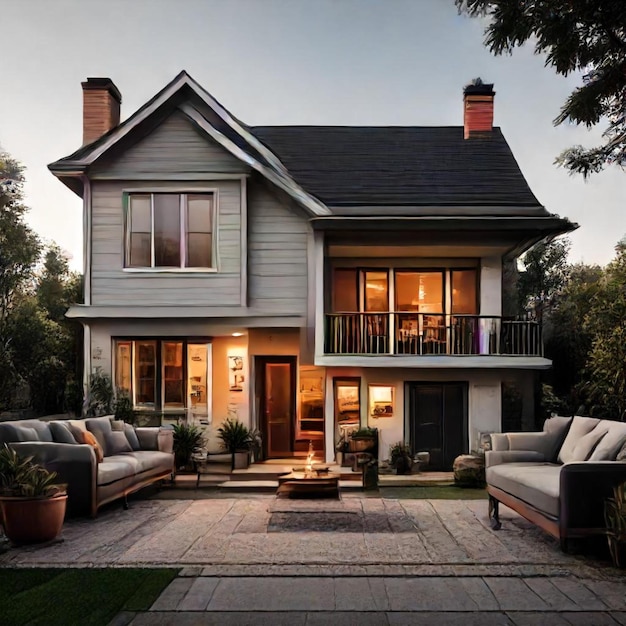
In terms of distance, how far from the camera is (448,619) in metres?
5.14

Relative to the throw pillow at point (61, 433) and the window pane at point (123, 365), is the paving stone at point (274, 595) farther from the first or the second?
the window pane at point (123, 365)

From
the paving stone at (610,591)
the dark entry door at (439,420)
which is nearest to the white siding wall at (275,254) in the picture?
the dark entry door at (439,420)

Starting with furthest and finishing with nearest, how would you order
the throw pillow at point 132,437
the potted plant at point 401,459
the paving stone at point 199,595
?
the potted plant at point 401,459
the throw pillow at point 132,437
the paving stone at point 199,595

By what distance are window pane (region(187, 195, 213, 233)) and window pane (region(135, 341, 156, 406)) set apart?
2302 millimetres

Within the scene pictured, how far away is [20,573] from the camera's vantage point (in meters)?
6.25

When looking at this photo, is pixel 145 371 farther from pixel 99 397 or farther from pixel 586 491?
pixel 586 491

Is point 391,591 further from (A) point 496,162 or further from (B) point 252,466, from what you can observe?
(A) point 496,162

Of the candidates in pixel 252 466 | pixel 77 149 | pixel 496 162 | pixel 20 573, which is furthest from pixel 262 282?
pixel 20 573

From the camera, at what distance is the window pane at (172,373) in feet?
46.1

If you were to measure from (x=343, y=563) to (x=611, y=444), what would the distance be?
2.78 m

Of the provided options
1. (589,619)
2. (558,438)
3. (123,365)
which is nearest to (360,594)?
(589,619)

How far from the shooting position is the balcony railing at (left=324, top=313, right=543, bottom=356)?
45.0ft

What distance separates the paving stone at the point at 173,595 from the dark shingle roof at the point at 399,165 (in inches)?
356

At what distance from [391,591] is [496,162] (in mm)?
11542
